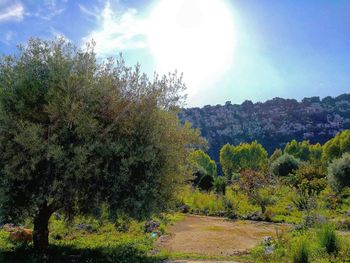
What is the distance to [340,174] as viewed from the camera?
26.6 meters

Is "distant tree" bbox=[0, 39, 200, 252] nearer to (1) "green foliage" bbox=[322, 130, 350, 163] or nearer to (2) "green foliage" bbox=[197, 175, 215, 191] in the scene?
(2) "green foliage" bbox=[197, 175, 215, 191]

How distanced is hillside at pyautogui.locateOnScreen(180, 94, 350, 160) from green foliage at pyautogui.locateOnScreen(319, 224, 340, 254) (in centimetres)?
11460

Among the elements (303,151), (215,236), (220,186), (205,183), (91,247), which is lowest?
(215,236)

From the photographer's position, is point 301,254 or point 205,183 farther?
point 205,183

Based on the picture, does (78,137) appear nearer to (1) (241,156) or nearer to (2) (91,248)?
(2) (91,248)

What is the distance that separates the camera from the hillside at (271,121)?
447ft

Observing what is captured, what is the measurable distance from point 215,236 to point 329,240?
19.1ft

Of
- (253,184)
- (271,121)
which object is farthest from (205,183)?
(271,121)

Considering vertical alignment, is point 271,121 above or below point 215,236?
above

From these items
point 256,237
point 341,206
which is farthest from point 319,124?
point 256,237

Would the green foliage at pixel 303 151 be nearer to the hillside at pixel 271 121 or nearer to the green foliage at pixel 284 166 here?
the green foliage at pixel 284 166

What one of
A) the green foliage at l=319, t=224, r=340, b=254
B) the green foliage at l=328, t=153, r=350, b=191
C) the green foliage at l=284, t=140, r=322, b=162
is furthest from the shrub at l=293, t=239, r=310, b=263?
the green foliage at l=284, t=140, r=322, b=162

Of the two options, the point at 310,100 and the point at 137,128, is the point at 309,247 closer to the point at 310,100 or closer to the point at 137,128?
the point at 137,128

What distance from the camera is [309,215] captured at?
14156 mm
